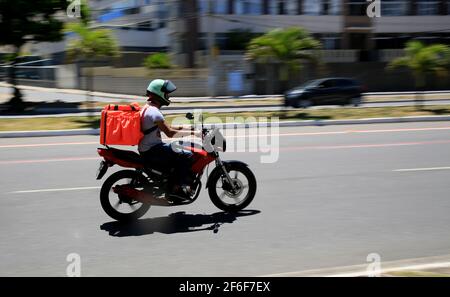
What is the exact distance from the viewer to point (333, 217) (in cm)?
700

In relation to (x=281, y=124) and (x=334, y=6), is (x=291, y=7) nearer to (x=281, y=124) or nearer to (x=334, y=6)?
(x=334, y=6)

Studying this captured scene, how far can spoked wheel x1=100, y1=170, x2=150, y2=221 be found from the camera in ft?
22.1

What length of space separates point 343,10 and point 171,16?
47.9 feet

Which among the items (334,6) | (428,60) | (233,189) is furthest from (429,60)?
(334,6)

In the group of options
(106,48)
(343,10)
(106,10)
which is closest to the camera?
(106,48)

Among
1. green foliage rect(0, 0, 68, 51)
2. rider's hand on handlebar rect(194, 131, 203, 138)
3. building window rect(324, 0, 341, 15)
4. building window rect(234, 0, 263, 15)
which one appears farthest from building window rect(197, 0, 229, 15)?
rider's hand on handlebar rect(194, 131, 203, 138)

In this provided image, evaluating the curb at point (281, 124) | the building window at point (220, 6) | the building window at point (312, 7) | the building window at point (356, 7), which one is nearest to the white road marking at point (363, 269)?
the curb at point (281, 124)

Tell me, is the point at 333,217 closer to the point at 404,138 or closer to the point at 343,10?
the point at 404,138

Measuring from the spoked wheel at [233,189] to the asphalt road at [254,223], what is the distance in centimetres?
17

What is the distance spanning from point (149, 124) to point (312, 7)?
4355cm

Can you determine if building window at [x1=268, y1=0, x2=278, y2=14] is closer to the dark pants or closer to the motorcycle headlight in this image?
the motorcycle headlight

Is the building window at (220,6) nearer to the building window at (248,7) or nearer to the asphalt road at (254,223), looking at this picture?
the building window at (248,7)

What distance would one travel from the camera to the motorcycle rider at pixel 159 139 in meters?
6.63

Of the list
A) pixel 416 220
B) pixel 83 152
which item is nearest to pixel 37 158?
pixel 83 152
